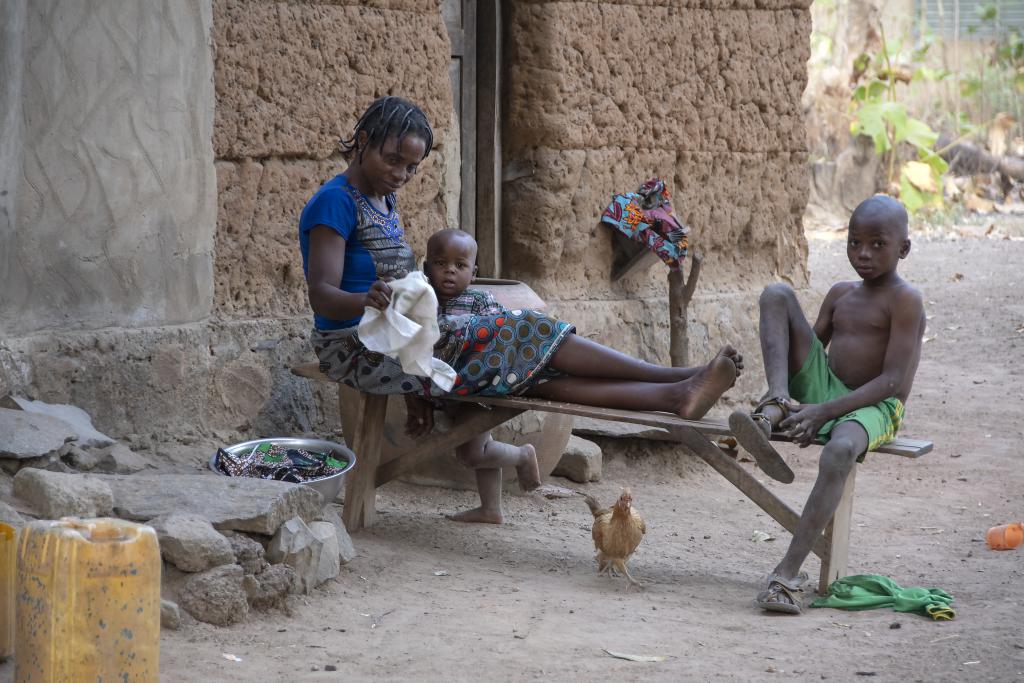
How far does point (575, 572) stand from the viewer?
4223 mm

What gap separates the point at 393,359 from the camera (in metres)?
4.28

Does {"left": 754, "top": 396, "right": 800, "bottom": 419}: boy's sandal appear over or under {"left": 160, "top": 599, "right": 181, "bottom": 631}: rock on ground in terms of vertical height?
over

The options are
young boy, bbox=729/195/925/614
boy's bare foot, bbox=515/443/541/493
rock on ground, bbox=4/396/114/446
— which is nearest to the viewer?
young boy, bbox=729/195/925/614

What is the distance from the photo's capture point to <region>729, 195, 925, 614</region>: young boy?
3.85 metres

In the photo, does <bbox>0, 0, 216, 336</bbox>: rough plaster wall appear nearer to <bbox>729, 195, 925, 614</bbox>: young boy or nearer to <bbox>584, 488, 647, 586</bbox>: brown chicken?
<bbox>584, 488, 647, 586</bbox>: brown chicken

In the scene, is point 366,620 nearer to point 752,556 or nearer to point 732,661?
point 732,661

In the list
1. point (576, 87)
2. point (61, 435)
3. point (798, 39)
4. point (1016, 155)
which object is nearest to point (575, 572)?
point (61, 435)

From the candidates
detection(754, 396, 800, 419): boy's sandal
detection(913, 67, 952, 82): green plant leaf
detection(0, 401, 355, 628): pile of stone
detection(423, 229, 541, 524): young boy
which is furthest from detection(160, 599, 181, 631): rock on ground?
detection(913, 67, 952, 82): green plant leaf

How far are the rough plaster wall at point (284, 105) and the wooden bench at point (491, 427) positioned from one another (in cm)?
64

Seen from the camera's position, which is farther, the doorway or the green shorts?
the doorway

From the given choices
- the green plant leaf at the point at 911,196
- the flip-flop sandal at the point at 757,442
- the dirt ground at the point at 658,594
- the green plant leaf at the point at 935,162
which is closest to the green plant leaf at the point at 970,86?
the green plant leaf at the point at 935,162

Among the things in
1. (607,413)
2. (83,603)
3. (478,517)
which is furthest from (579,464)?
(83,603)

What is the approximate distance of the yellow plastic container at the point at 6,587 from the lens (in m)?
2.81

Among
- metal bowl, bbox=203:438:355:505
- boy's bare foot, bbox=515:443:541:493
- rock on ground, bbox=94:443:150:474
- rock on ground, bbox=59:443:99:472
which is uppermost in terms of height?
rock on ground, bbox=59:443:99:472
